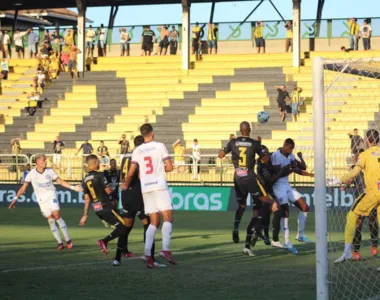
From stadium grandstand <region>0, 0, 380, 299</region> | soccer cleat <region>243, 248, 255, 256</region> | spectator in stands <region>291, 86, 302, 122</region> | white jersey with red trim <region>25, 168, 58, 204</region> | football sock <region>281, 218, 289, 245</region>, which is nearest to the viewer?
soccer cleat <region>243, 248, 255, 256</region>

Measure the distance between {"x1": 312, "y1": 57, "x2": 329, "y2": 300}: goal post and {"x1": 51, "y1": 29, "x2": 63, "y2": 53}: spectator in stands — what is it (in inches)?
1341

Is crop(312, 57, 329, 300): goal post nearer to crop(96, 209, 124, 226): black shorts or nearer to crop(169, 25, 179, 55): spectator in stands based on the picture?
crop(96, 209, 124, 226): black shorts

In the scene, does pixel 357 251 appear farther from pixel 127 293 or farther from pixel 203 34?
pixel 203 34

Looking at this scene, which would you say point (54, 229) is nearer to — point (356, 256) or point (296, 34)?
point (356, 256)

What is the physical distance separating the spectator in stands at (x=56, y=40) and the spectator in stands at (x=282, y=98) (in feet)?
38.8

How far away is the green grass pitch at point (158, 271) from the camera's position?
11281mm

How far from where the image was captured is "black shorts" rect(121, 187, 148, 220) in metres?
14.4

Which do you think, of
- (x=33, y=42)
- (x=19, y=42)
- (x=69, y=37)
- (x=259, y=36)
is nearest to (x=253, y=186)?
(x=259, y=36)

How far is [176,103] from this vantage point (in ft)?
129

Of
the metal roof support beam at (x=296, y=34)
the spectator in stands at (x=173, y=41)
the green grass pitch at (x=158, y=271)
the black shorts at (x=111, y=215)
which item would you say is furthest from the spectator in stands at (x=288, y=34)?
the black shorts at (x=111, y=215)

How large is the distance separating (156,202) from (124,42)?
3018 centimetres

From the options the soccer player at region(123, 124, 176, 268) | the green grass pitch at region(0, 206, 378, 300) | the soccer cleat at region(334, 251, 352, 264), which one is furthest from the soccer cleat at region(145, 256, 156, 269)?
the soccer cleat at region(334, 251, 352, 264)

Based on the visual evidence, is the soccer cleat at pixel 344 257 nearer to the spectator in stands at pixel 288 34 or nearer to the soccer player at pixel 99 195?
the soccer player at pixel 99 195

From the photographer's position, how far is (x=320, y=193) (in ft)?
33.7
